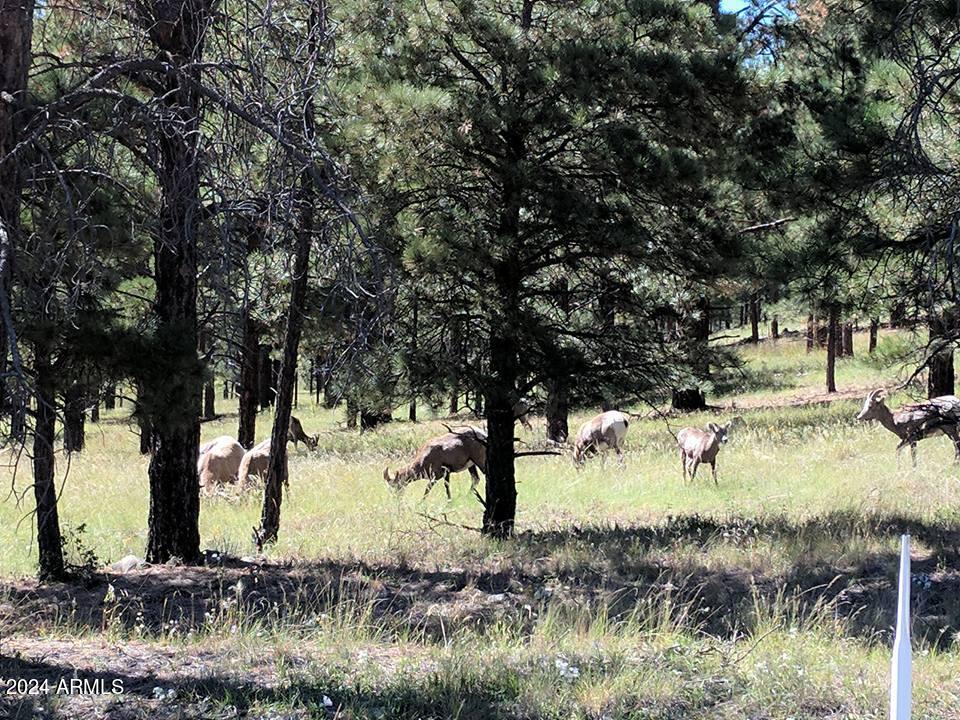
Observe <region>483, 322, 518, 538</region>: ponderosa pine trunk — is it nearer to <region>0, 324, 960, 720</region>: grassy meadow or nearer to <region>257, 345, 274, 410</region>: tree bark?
<region>0, 324, 960, 720</region>: grassy meadow

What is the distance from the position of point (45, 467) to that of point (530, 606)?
414 cm

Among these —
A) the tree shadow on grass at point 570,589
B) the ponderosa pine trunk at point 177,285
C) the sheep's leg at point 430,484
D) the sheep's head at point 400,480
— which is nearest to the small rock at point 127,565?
the ponderosa pine trunk at point 177,285

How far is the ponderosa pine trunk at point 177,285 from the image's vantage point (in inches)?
233

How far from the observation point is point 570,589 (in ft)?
25.3

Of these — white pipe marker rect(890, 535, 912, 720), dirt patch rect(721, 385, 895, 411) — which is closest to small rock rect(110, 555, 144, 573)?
white pipe marker rect(890, 535, 912, 720)

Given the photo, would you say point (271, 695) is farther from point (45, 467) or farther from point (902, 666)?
point (45, 467)

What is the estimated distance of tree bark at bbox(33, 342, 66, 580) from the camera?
6195 mm

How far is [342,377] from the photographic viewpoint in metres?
9.56

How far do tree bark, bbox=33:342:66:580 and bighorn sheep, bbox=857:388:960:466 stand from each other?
10169mm

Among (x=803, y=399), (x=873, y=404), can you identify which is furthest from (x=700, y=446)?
(x=803, y=399)

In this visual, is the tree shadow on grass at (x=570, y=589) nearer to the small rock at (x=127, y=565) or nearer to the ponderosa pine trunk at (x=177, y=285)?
the small rock at (x=127, y=565)

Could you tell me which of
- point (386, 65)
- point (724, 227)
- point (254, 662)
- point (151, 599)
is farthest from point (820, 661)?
point (386, 65)

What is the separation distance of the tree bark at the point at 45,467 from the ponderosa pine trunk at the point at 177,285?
660 millimetres

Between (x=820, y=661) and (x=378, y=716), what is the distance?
265 cm
